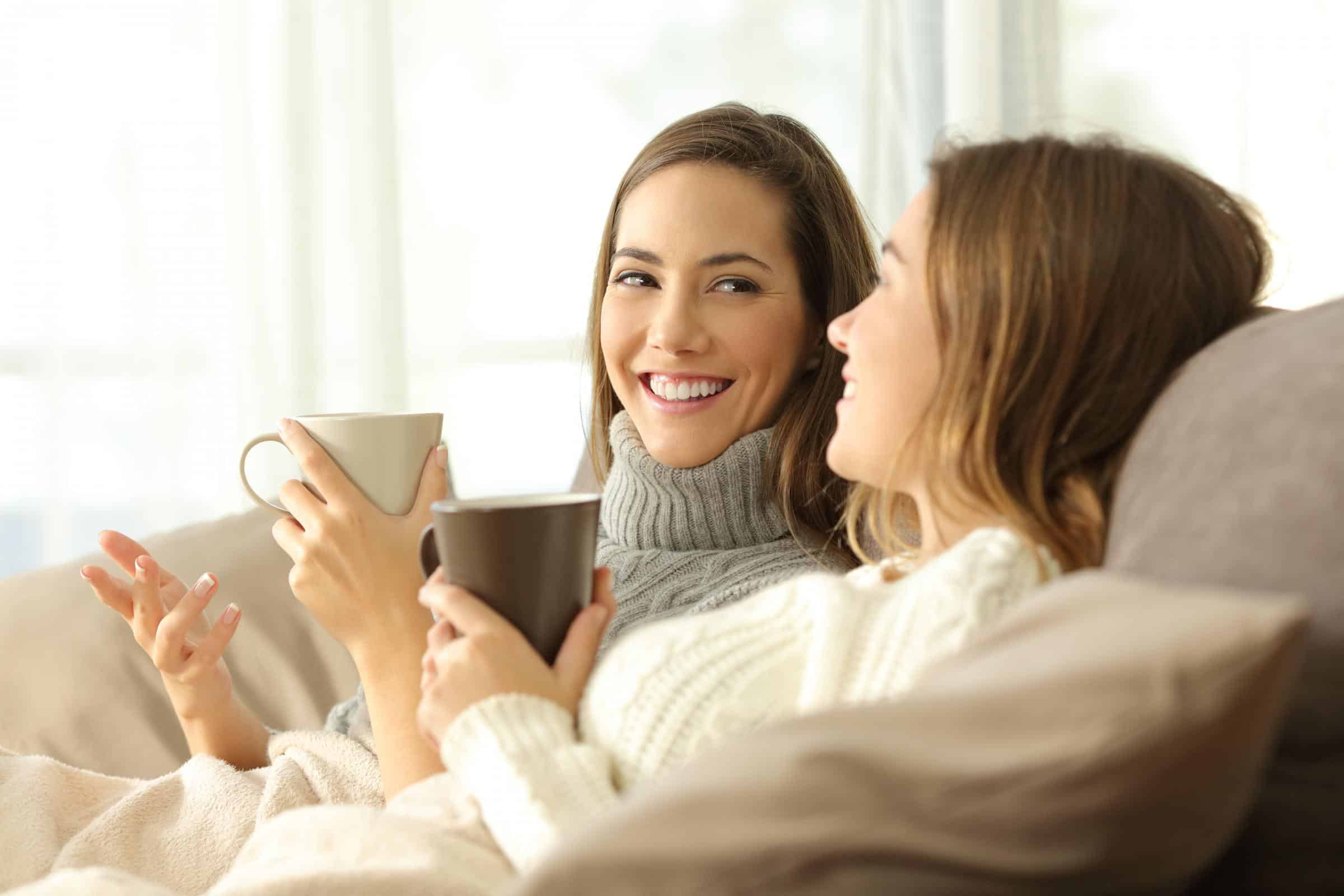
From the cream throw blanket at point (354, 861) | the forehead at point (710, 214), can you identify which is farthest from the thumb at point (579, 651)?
the forehead at point (710, 214)

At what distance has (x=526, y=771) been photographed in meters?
0.78

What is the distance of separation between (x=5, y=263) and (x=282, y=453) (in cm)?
73

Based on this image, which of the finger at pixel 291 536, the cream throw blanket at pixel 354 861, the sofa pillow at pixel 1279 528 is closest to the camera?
the sofa pillow at pixel 1279 528

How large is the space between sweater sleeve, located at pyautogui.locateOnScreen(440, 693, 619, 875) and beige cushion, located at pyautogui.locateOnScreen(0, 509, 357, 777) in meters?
0.79

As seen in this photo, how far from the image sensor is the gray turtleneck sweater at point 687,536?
133 centimetres

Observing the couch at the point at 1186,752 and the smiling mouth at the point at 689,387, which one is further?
the smiling mouth at the point at 689,387

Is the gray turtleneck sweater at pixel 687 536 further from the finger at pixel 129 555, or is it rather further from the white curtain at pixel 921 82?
the white curtain at pixel 921 82

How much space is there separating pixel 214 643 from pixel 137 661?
0.85 ft

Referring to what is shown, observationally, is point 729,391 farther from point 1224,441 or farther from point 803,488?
point 1224,441

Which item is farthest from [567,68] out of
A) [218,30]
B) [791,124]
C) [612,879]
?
[612,879]

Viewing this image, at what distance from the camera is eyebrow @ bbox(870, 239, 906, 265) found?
0.99 meters

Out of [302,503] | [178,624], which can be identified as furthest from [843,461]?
[178,624]

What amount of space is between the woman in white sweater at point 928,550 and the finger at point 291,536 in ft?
1.19

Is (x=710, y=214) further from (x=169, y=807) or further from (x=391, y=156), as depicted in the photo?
(x=391, y=156)
